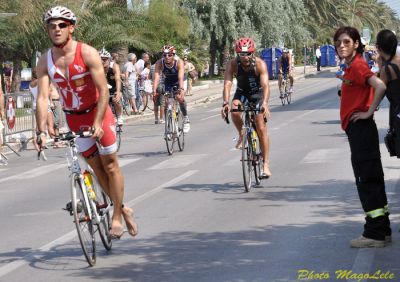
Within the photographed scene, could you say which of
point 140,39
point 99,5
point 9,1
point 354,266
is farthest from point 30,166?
point 140,39

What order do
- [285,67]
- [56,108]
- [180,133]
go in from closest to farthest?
[180,133] → [56,108] → [285,67]

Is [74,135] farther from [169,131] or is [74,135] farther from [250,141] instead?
[169,131]

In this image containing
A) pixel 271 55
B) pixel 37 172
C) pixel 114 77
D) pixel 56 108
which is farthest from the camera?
pixel 271 55

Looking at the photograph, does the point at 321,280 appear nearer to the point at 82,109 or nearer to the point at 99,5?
the point at 82,109

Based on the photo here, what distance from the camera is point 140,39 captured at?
37.4 meters

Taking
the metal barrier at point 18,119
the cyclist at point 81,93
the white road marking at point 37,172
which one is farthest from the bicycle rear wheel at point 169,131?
the cyclist at point 81,93

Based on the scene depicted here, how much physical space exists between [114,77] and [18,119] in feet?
14.3

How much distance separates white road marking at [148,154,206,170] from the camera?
15406mm

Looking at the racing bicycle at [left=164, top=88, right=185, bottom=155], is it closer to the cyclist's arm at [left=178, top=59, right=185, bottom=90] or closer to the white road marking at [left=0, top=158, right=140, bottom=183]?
the cyclist's arm at [left=178, top=59, right=185, bottom=90]

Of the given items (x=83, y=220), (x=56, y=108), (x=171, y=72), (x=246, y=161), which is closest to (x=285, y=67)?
(x=56, y=108)

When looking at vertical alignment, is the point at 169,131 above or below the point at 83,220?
below

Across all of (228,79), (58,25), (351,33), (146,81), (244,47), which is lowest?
(146,81)

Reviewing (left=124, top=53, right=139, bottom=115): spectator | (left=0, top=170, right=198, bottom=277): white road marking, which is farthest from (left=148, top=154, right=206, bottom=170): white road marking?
(left=124, top=53, right=139, bottom=115): spectator

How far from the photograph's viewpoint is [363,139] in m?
8.19
